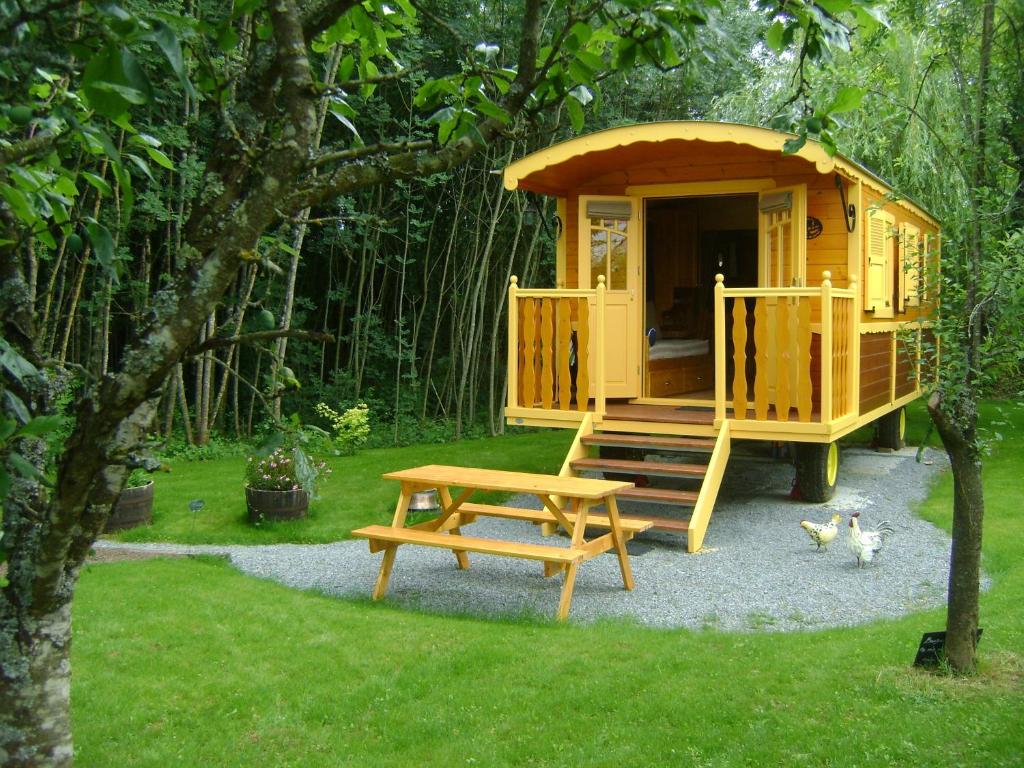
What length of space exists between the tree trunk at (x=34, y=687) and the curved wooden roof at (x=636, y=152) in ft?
19.3

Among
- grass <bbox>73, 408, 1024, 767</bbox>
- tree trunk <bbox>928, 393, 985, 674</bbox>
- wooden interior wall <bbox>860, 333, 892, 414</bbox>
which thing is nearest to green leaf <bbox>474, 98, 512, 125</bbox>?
grass <bbox>73, 408, 1024, 767</bbox>

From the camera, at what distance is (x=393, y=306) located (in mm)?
15477

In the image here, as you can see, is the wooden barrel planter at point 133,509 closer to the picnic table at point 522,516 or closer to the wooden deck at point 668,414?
the picnic table at point 522,516

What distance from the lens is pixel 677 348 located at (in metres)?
10.2

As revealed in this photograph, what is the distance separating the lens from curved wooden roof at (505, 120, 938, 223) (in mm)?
7523

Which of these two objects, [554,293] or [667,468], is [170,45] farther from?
[554,293]

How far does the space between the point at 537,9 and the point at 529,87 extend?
215mm

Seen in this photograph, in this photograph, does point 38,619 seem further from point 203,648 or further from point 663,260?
point 663,260

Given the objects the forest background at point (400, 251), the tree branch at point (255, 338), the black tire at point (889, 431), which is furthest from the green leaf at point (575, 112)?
the black tire at point (889, 431)

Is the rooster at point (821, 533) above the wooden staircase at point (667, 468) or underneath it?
underneath

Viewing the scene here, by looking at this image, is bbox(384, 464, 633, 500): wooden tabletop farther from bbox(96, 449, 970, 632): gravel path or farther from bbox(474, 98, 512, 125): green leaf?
bbox(474, 98, 512, 125): green leaf

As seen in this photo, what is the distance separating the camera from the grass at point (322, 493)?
776 cm

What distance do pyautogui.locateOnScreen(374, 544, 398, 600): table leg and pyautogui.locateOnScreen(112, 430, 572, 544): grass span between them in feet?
1.84

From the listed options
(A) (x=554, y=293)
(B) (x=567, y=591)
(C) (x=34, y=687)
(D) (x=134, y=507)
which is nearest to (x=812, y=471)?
(A) (x=554, y=293)
